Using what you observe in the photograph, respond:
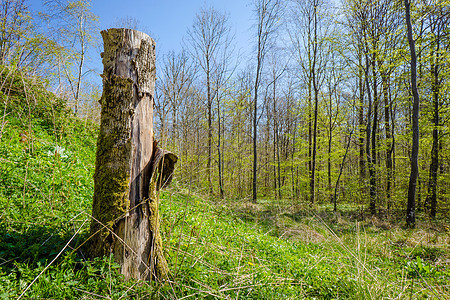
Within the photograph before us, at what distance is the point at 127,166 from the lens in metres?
1.67

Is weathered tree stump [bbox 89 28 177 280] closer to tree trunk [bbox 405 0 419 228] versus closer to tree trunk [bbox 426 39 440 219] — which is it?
tree trunk [bbox 405 0 419 228]

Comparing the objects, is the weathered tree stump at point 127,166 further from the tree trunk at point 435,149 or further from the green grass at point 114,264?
the tree trunk at point 435,149

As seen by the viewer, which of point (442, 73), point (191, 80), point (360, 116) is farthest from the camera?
point (191, 80)

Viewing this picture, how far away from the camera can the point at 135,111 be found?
172 cm

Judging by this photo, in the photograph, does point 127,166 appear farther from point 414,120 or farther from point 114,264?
point 414,120

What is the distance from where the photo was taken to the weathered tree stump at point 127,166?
5.40 ft

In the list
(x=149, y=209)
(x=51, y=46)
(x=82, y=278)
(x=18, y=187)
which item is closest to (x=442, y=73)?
(x=149, y=209)

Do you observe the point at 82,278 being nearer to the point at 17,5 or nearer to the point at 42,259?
the point at 42,259

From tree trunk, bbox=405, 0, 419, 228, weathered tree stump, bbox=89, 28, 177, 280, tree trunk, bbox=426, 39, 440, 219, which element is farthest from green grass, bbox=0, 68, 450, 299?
tree trunk, bbox=426, 39, 440, 219

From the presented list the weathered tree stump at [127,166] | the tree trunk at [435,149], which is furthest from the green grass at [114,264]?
the tree trunk at [435,149]

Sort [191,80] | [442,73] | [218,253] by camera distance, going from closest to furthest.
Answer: [218,253], [442,73], [191,80]

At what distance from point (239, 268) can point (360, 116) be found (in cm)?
1275

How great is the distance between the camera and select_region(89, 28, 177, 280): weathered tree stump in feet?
5.40

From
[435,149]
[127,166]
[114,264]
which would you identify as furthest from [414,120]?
[114,264]
